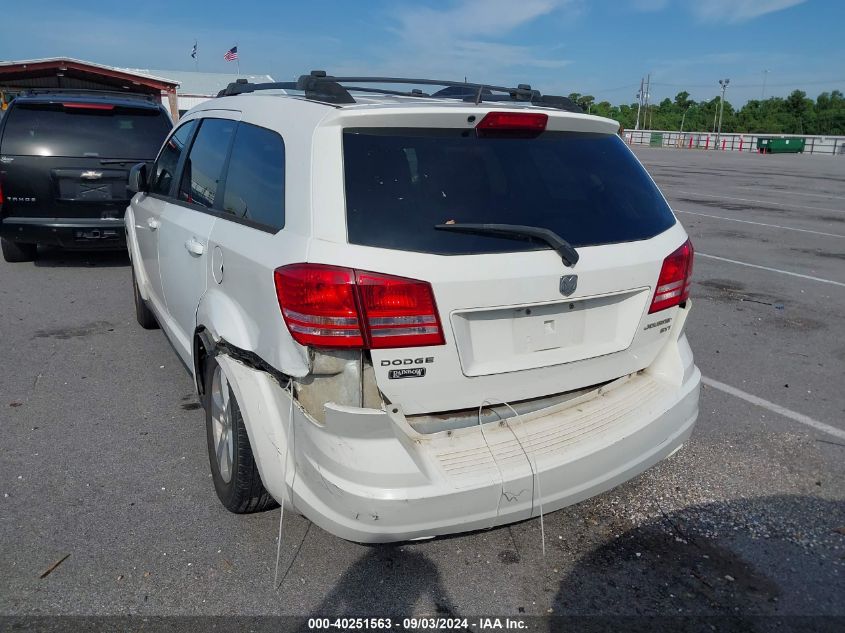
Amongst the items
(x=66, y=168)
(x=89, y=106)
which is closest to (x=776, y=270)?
(x=89, y=106)

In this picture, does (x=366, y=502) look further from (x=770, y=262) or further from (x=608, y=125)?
(x=770, y=262)

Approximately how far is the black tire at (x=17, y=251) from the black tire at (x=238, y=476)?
6.55m

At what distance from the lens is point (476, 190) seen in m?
2.65

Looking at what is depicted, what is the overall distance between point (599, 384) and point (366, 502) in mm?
1164

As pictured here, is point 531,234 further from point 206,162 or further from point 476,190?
point 206,162

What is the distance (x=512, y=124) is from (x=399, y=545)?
1.82 metres

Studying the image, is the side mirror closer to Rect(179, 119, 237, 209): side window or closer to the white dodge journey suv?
Rect(179, 119, 237, 209): side window

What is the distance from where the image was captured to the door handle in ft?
11.3

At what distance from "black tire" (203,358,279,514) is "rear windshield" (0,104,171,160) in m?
5.35

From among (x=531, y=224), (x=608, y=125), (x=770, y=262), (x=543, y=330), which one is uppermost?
(x=608, y=125)

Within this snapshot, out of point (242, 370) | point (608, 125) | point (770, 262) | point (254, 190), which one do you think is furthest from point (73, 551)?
point (770, 262)

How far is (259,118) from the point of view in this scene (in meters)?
3.17

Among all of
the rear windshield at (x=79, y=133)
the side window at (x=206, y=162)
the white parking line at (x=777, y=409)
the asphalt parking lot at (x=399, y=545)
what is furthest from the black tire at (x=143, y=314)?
the white parking line at (x=777, y=409)

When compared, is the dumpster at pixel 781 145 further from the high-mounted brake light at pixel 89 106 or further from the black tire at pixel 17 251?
the black tire at pixel 17 251
